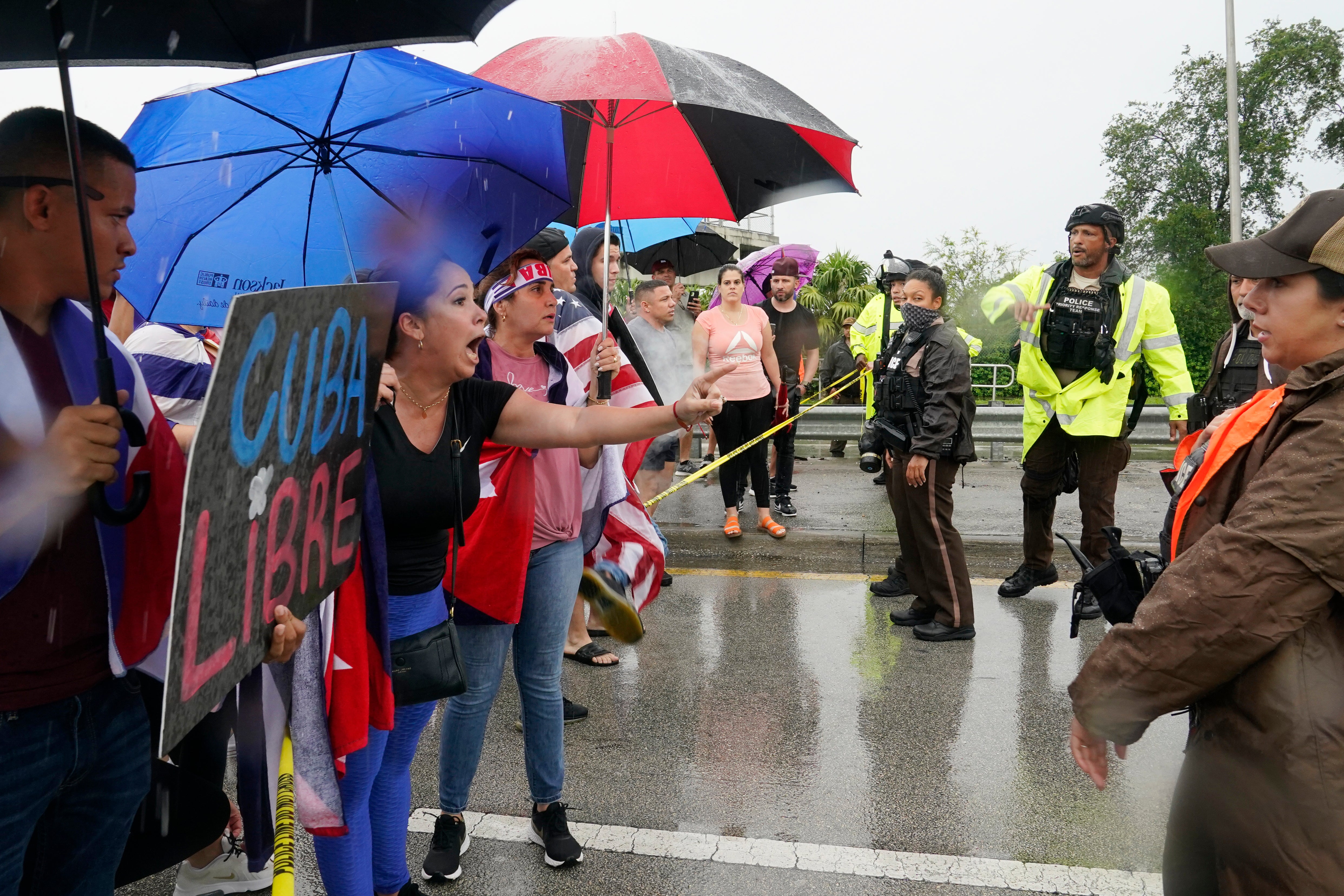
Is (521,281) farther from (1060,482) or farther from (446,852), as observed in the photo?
(1060,482)

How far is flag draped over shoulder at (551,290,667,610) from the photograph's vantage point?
13.4ft

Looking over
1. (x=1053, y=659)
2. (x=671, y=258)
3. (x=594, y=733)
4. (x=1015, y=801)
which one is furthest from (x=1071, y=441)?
(x=671, y=258)

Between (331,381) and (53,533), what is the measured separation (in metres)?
0.52

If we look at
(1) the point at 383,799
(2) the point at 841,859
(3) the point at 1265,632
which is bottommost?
(2) the point at 841,859

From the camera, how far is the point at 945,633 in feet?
17.2

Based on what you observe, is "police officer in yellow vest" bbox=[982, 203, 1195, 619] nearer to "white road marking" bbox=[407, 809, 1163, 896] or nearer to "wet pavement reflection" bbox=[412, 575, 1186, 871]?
"wet pavement reflection" bbox=[412, 575, 1186, 871]

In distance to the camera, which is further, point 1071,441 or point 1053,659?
point 1071,441

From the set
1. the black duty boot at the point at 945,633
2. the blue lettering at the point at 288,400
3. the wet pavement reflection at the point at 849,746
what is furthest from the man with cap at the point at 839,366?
the blue lettering at the point at 288,400

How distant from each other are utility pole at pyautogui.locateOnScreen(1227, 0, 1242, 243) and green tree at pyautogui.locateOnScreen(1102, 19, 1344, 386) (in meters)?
10.6

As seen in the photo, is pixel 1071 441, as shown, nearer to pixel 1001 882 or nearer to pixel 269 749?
pixel 1001 882

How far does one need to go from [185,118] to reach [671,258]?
6930 mm

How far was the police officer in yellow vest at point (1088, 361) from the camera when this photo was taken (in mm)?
5645

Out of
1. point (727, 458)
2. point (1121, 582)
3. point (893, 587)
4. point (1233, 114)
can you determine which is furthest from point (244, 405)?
point (1233, 114)

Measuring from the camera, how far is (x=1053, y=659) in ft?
16.2
